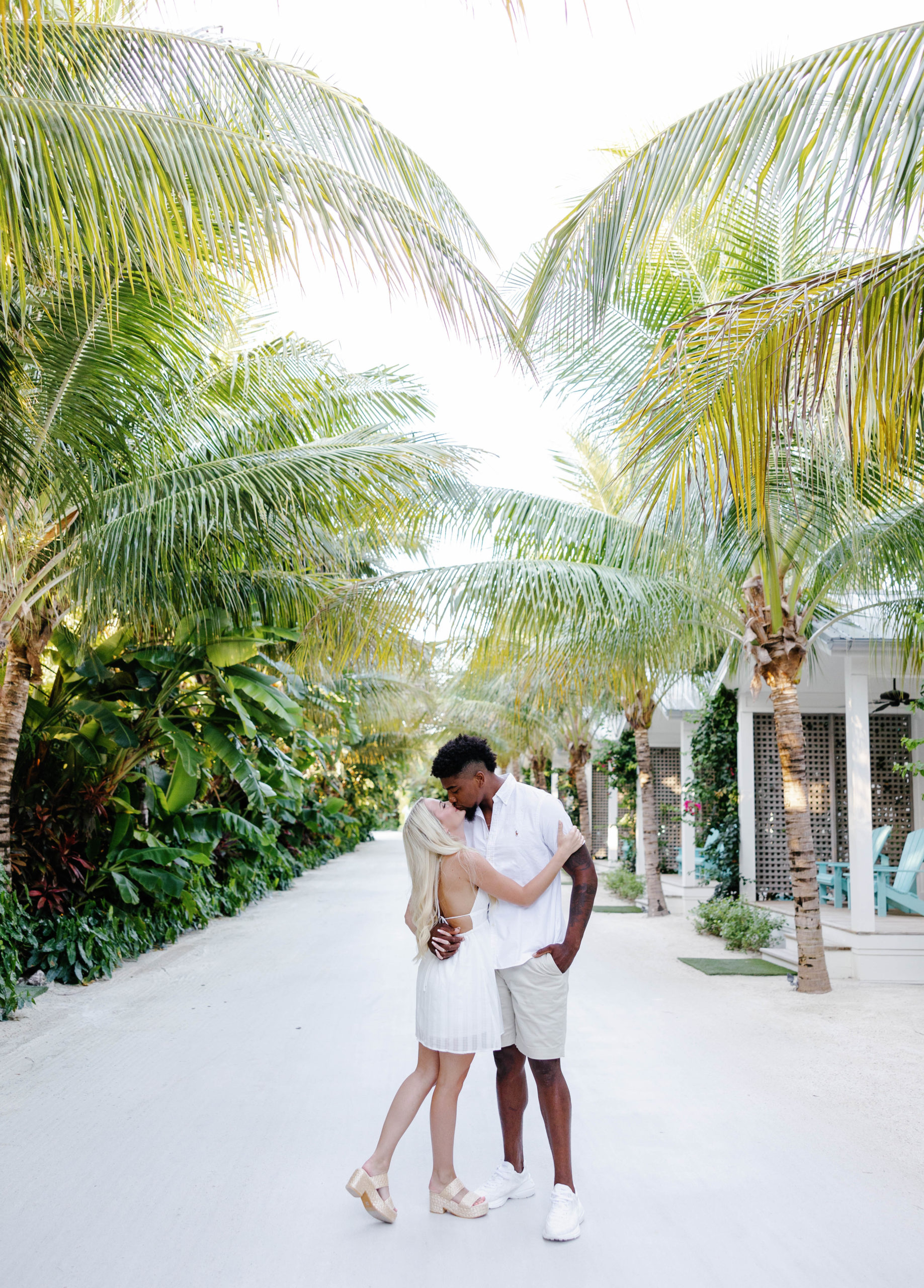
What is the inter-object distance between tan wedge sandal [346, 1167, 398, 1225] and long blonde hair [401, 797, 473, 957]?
32.4 inches

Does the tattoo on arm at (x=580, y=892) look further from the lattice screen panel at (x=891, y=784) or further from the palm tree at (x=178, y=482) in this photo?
the lattice screen panel at (x=891, y=784)

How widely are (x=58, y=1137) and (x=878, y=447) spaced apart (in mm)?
4964

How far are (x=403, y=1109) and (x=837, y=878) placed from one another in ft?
34.1

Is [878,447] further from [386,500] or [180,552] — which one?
[180,552]

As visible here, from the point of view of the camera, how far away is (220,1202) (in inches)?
158

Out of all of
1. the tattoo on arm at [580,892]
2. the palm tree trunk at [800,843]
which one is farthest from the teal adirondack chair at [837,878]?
the tattoo on arm at [580,892]

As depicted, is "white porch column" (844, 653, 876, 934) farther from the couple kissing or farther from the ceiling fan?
the couple kissing

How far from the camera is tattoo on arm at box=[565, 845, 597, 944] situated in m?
3.86

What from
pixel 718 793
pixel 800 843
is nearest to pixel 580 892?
pixel 800 843

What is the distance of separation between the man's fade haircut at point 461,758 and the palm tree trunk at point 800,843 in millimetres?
5620

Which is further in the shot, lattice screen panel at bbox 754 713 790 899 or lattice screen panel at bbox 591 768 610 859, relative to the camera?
lattice screen panel at bbox 591 768 610 859

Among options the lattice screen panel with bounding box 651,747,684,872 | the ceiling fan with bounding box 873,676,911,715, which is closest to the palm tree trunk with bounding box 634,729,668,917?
the lattice screen panel with bounding box 651,747,684,872

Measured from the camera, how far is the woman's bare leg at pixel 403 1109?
380 centimetres

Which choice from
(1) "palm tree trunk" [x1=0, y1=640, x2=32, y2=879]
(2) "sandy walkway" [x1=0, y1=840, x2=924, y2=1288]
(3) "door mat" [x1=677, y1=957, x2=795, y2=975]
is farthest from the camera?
(3) "door mat" [x1=677, y1=957, x2=795, y2=975]
